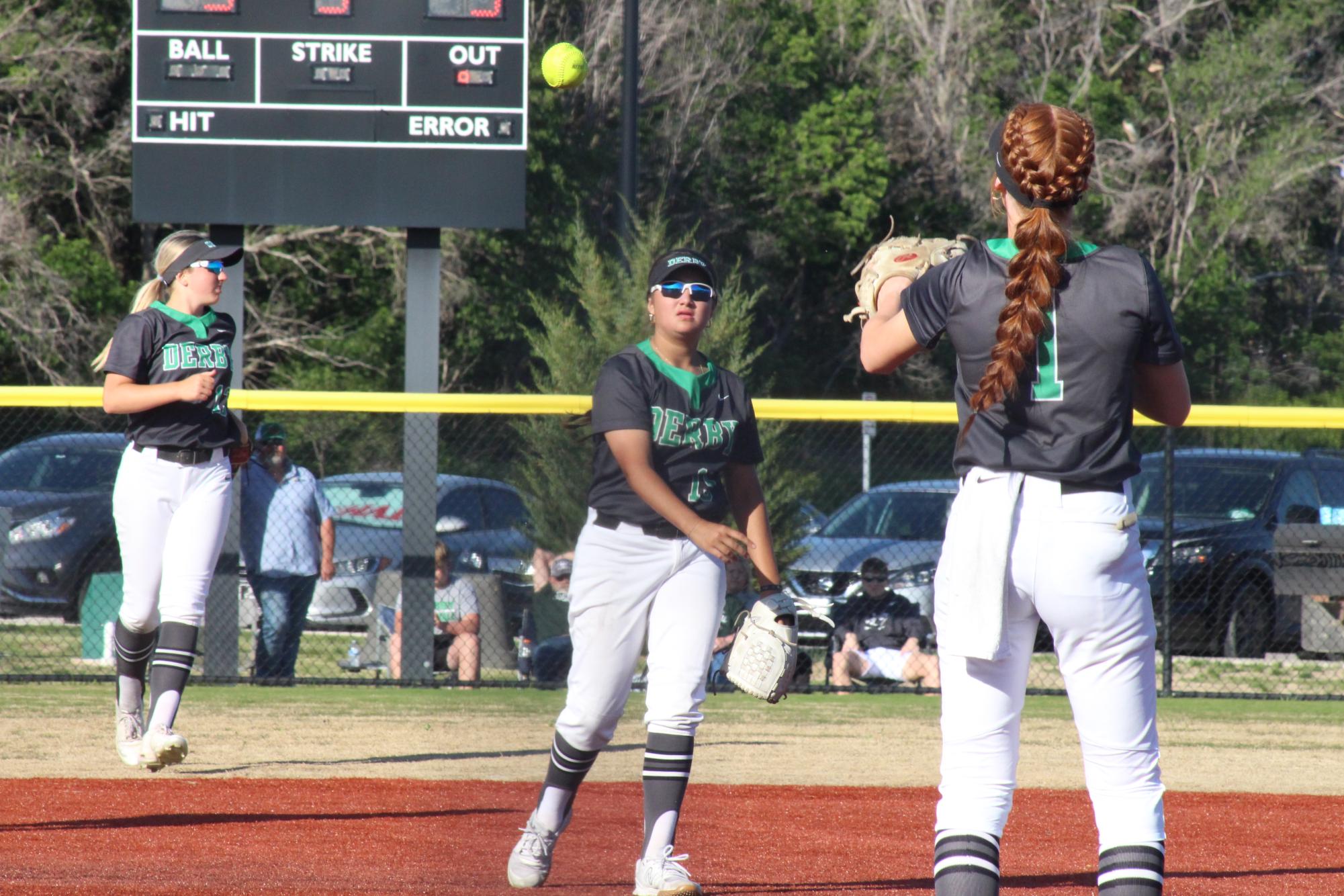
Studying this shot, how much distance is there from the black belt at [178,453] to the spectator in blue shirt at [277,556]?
13.1 feet

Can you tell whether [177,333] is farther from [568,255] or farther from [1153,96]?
[1153,96]

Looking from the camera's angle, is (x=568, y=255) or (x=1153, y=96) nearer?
(x=568, y=255)

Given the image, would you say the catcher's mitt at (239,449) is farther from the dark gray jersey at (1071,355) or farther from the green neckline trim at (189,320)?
the dark gray jersey at (1071,355)

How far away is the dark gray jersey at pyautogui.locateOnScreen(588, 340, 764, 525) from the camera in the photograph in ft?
14.5

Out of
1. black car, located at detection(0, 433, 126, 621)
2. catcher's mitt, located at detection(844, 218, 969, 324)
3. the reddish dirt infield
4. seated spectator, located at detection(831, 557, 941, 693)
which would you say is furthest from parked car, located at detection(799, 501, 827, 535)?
catcher's mitt, located at detection(844, 218, 969, 324)

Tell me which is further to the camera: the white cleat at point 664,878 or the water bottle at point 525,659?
the water bottle at point 525,659

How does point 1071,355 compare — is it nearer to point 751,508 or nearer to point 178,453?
point 751,508

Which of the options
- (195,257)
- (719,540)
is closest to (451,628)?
(195,257)

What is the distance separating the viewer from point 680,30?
28.8 metres

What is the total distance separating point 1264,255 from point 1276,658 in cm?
2684

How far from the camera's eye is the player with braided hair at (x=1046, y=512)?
294 cm

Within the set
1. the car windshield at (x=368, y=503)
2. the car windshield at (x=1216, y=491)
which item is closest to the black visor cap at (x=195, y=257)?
the car windshield at (x=368, y=503)

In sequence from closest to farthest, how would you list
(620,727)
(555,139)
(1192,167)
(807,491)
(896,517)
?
(620,727) < (896,517) < (807,491) < (555,139) < (1192,167)

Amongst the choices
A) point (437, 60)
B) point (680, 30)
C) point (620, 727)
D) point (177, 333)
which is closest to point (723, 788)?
point (620, 727)
